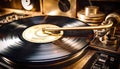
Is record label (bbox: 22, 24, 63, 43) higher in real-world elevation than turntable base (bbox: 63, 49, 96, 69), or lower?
higher

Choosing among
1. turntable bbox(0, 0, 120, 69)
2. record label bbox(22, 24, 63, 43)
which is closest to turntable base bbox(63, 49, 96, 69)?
turntable bbox(0, 0, 120, 69)

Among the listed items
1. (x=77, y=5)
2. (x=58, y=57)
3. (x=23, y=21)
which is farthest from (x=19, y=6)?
(x=58, y=57)

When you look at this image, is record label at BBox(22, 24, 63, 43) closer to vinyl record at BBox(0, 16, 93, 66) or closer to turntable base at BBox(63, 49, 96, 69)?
vinyl record at BBox(0, 16, 93, 66)

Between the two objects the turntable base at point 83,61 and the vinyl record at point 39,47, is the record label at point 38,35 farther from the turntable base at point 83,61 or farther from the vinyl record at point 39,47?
the turntable base at point 83,61

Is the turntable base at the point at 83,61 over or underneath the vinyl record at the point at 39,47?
underneath

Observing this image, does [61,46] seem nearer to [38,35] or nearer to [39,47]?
[39,47]

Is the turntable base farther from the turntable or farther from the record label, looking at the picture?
the record label

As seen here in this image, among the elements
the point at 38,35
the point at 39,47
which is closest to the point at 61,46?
the point at 39,47

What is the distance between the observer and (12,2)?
4.83 feet

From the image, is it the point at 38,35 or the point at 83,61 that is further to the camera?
the point at 38,35

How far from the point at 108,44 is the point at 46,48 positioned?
11.9 inches

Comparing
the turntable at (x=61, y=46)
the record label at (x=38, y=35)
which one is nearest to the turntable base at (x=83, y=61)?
the turntable at (x=61, y=46)

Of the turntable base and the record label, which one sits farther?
the record label

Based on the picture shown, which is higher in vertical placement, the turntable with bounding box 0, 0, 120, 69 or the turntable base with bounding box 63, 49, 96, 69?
the turntable with bounding box 0, 0, 120, 69
